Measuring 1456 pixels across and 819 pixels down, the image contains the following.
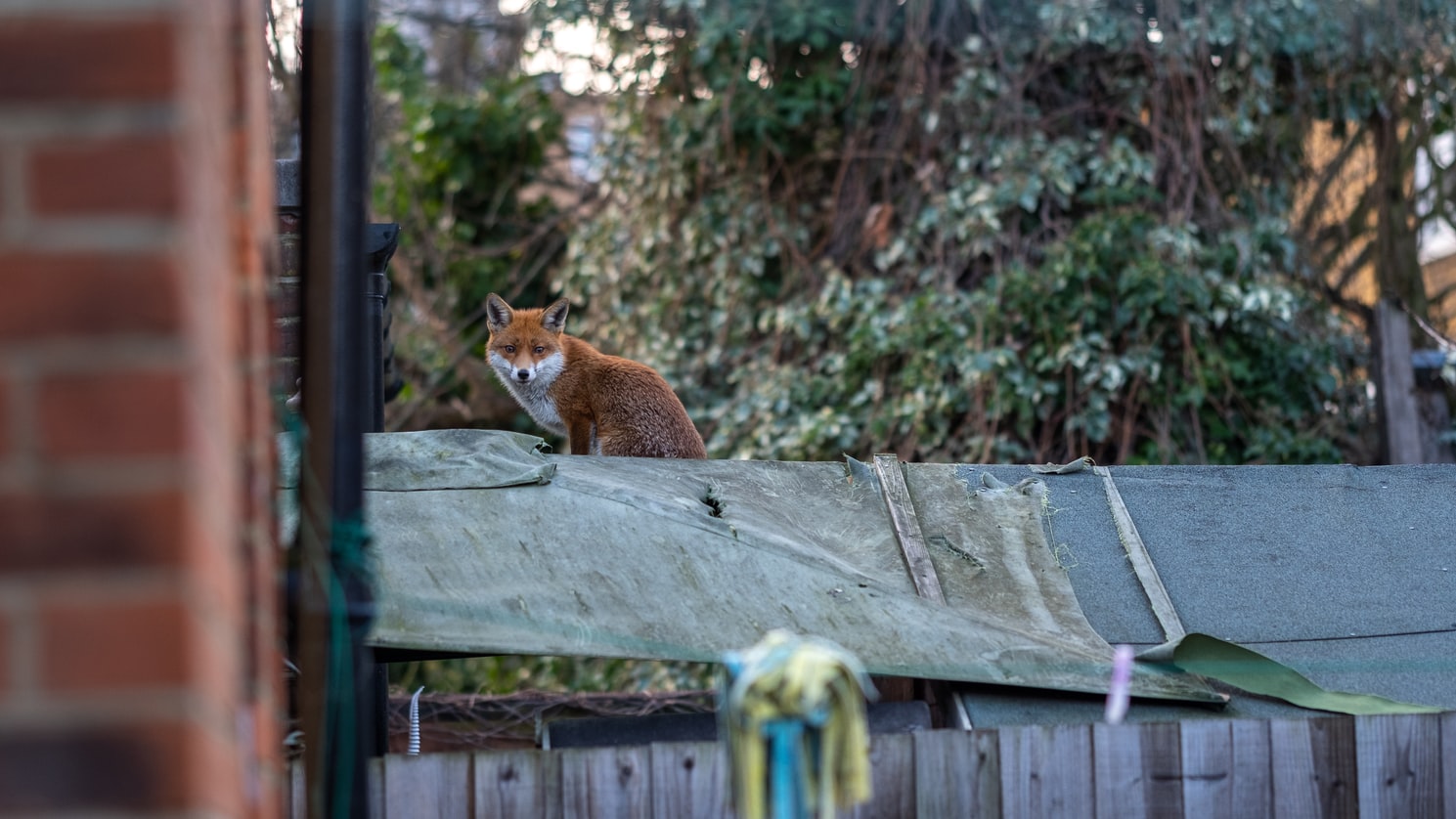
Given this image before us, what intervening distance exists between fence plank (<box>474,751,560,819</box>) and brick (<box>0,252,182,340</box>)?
2.17 meters

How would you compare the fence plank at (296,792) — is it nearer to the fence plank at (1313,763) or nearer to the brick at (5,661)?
the brick at (5,661)

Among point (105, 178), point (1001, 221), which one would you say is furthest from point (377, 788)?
point (1001, 221)

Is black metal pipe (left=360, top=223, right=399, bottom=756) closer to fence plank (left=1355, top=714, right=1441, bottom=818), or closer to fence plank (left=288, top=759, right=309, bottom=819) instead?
fence plank (left=288, top=759, right=309, bottom=819)

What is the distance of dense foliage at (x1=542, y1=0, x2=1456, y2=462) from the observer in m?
8.28

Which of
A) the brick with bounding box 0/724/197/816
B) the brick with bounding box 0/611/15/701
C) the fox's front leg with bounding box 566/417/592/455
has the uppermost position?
the fox's front leg with bounding box 566/417/592/455

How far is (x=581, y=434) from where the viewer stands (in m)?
6.36

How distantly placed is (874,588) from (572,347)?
3.35 m

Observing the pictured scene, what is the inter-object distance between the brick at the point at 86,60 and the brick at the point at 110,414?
0.24 metres

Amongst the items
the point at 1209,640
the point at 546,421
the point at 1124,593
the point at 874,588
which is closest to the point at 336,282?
the point at 874,588

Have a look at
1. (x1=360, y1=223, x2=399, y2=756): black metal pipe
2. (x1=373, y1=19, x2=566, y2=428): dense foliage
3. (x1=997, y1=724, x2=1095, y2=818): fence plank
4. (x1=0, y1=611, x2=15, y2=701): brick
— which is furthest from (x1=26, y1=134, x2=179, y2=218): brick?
(x1=373, y1=19, x2=566, y2=428): dense foliage

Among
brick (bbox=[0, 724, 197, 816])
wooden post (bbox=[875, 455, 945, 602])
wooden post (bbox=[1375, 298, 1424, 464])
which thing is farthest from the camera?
wooden post (bbox=[1375, 298, 1424, 464])

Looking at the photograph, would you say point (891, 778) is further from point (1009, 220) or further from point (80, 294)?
point (1009, 220)

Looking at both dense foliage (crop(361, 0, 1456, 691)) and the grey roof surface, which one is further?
dense foliage (crop(361, 0, 1456, 691))

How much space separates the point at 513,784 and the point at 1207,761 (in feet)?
5.65
